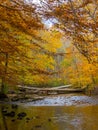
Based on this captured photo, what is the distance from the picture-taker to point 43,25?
879 cm

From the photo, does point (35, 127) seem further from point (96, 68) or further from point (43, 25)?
point (96, 68)

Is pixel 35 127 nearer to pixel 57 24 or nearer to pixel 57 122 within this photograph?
pixel 57 122

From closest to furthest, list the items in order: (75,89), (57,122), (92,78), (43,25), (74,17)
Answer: (74,17)
(43,25)
(57,122)
(92,78)
(75,89)

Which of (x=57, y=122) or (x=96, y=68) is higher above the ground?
(x=96, y=68)

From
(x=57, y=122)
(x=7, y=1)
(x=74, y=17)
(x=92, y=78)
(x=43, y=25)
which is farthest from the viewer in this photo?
(x=92, y=78)

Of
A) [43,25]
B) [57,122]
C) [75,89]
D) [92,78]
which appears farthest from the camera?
[75,89]

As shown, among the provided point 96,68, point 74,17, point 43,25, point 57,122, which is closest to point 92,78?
point 96,68

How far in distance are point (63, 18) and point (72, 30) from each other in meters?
0.41

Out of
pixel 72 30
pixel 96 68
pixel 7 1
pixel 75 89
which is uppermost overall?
pixel 7 1

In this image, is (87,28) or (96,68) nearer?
(87,28)

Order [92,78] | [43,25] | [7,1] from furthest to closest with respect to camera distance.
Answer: [92,78] < [43,25] < [7,1]

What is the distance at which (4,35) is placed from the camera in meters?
10.3

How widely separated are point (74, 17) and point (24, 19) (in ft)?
5.37

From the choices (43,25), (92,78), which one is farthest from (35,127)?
(92,78)
